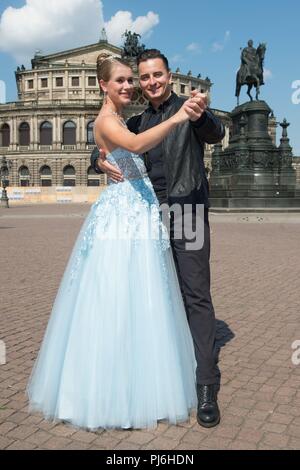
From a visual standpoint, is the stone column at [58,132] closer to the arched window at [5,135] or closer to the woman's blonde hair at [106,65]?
the arched window at [5,135]

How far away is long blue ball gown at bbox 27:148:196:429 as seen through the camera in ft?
9.71

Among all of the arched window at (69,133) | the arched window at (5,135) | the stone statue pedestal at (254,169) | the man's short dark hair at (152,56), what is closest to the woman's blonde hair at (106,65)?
the man's short dark hair at (152,56)

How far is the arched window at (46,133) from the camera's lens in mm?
73812

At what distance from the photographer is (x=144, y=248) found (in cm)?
311

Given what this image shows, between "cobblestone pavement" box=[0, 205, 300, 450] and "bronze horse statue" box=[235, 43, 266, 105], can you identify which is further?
"bronze horse statue" box=[235, 43, 266, 105]

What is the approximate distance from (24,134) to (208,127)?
75825 millimetres

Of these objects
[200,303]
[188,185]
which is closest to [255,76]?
[188,185]

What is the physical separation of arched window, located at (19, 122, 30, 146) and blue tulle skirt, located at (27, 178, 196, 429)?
2956 inches

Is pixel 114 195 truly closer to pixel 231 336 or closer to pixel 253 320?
pixel 231 336

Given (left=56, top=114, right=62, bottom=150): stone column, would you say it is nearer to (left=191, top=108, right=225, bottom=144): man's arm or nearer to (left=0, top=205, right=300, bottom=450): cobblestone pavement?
(left=0, top=205, right=300, bottom=450): cobblestone pavement

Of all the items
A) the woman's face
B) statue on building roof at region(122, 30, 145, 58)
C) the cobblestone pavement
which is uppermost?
statue on building roof at region(122, 30, 145, 58)

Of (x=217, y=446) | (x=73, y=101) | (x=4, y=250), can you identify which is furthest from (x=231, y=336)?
(x=73, y=101)

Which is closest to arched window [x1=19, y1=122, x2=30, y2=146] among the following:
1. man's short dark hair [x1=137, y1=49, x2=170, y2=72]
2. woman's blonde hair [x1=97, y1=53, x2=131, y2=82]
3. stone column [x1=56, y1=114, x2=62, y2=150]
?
stone column [x1=56, y1=114, x2=62, y2=150]

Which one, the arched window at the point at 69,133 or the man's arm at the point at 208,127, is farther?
the arched window at the point at 69,133
